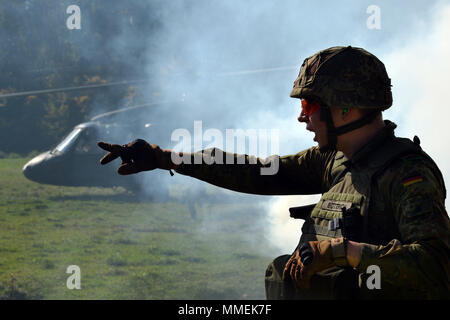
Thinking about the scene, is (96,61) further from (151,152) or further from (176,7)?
(151,152)

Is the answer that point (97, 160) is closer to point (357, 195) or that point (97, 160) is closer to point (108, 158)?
point (108, 158)

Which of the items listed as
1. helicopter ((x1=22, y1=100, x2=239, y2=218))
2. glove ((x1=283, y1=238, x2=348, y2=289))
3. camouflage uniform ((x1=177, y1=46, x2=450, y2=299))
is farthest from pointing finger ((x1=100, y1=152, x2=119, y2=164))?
helicopter ((x1=22, y1=100, x2=239, y2=218))

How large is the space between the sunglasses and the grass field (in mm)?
5685

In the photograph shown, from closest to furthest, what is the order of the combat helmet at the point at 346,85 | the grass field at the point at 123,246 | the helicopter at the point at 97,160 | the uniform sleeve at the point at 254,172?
the combat helmet at the point at 346,85, the uniform sleeve at the point at 254,172, the grass field at the point at 123,246, the helicopter at the point at 97,160

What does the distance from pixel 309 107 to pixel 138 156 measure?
0.92 metres

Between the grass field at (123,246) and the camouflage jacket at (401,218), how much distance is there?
570 centimetres

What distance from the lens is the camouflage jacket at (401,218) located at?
2.35 meters

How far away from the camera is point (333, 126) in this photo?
290 cm

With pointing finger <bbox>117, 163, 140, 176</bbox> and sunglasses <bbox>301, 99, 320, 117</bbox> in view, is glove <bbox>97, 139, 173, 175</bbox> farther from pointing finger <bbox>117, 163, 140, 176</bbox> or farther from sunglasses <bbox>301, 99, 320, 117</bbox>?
sunglasses <bbox>301, 99, 320, 117</bbox>

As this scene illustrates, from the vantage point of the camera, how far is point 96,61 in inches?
950

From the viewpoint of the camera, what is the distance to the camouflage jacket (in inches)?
92.4
